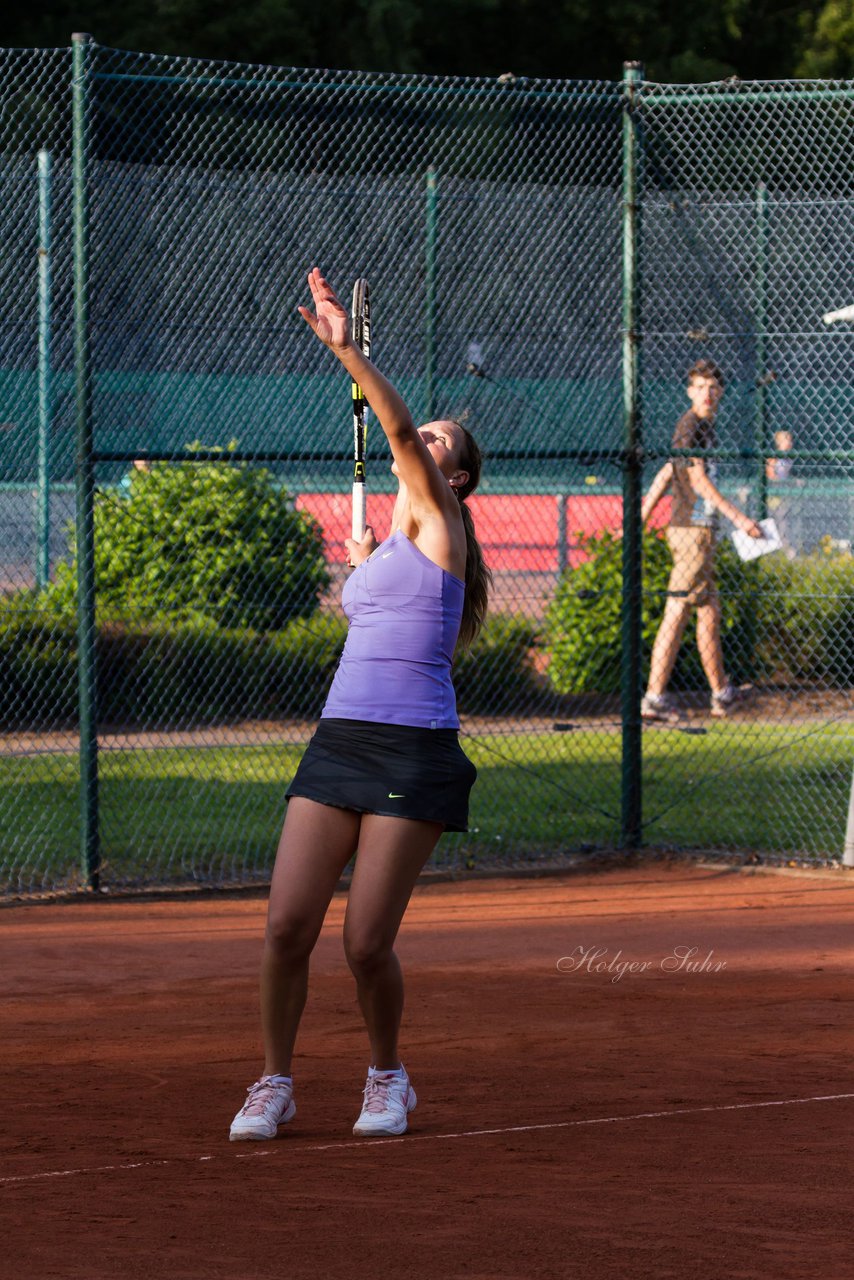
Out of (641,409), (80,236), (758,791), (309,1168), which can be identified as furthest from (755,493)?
(309,1168)

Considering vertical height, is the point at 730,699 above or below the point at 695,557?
below

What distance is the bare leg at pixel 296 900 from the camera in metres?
4.84

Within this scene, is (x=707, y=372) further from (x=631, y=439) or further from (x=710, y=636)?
(x=710, y=636)

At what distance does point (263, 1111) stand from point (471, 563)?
5.07 feet

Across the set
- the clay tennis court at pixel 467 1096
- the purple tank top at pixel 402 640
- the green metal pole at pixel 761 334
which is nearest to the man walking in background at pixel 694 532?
the green metal pole at pixel 761 334

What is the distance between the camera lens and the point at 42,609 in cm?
1058

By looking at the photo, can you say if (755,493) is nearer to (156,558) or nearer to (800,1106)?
(156,558)

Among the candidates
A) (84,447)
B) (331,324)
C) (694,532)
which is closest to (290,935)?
(331,324)

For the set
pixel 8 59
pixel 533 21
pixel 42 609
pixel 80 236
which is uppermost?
pixel 533 21

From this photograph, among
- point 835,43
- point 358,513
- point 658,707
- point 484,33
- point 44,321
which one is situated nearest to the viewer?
point 358,513

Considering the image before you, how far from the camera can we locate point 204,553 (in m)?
11.4

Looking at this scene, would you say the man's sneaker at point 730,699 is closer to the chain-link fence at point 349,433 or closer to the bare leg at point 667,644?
the chain-link fence at point 349,433

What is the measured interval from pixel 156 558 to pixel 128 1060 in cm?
528

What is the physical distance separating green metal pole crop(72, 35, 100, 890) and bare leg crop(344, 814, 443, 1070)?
12.2ft
